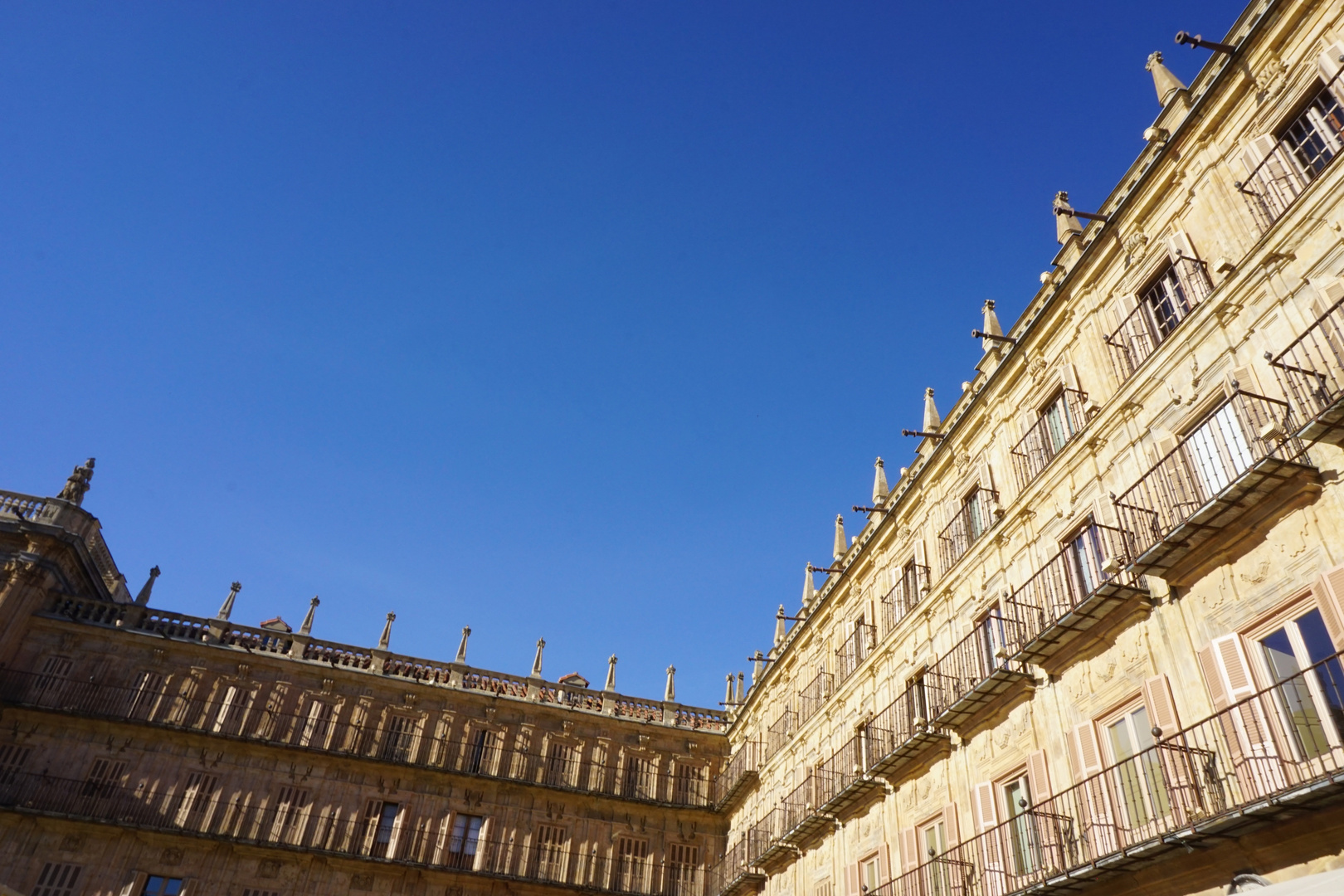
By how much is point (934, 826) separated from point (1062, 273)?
10929 millimetres

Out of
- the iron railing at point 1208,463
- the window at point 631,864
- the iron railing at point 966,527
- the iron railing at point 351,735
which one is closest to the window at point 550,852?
the iron railing at point 351,735

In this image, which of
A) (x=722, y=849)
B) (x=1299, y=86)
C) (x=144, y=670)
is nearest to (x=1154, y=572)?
(x=1299, y=86)

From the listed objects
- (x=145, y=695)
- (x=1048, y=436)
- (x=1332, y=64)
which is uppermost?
(x=1332, y=64)

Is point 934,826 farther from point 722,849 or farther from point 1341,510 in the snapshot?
point 722,849

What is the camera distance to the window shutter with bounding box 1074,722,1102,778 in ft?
43.7

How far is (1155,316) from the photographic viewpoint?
1494 cm

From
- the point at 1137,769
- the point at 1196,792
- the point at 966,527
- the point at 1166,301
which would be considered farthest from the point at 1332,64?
the point at 966,527

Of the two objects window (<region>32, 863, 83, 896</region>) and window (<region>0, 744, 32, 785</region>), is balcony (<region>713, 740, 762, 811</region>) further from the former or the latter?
window (<region>0, 744, 32, 785</region>)

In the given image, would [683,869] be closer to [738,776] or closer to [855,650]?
[738,776]

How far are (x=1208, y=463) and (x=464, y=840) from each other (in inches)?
1062

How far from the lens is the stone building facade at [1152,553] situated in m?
10.5

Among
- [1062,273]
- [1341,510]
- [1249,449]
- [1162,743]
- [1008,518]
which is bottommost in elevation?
[1162,743]

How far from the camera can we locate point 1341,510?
10.3m

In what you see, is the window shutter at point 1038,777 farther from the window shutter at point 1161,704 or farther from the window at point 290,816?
the window at point 290,816
